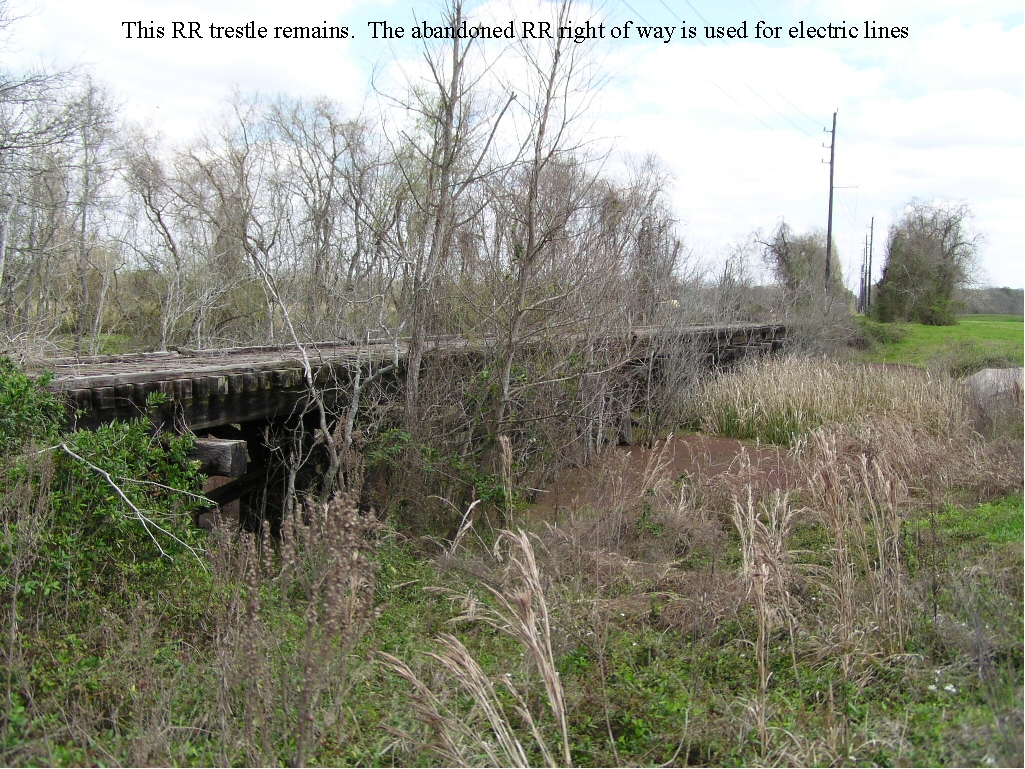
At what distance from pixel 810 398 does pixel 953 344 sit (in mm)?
Result: 11018

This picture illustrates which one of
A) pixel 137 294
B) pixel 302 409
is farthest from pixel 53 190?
pixel 302 409

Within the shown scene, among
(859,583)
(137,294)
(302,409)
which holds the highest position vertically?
(137,294)

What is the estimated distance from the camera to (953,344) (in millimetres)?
22125

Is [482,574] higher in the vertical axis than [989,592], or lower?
lower

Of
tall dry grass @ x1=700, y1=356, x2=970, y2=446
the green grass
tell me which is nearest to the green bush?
the green grass

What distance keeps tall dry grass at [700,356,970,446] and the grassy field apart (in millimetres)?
1565

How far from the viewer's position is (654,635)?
4.88 m

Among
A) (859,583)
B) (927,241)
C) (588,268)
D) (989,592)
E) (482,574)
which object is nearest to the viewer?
(989,592)

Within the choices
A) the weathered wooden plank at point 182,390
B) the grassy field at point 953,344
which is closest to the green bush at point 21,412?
the weathered wooden plank at point 182,390

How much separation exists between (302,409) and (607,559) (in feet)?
13.8

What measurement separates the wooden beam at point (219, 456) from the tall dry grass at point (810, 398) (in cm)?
828

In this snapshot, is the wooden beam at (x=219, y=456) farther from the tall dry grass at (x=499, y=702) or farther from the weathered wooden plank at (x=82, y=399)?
the tall dry grass at (x=499, y=702)

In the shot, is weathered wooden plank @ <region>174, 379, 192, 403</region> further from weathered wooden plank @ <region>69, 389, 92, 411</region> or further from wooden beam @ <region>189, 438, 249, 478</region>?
weathered wooden plank @ <region>69, 389, 92, 411</region>

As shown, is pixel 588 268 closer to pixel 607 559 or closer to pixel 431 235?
pixel 431 235
